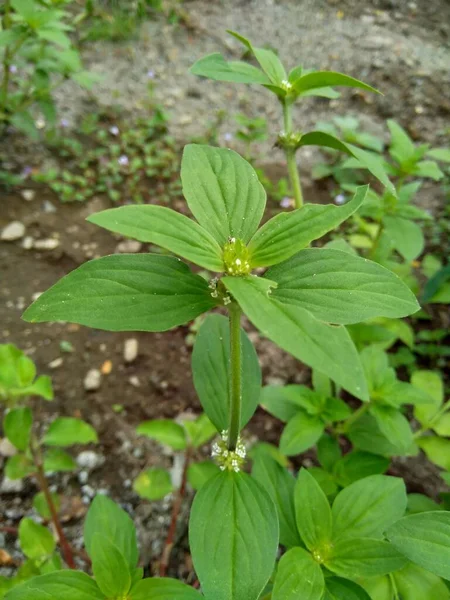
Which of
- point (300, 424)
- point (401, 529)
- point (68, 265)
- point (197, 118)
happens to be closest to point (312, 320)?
point (401, 529)

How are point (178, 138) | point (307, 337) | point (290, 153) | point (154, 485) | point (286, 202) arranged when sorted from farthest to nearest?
point (178, 138) → point (286, 202) → point (154, 485) → point (290, 153) → point (307, 337)

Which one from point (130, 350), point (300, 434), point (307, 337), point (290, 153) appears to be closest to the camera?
point (307, 337)

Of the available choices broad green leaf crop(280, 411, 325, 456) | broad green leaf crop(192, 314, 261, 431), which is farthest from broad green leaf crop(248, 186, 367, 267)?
broad green leaf crop(280, 411, 325, 456)

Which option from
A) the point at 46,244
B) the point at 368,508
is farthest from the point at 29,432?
the point at 46,244

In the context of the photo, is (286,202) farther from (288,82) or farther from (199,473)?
(199,473)

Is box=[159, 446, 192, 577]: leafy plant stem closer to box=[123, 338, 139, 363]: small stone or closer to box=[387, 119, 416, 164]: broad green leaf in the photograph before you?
box=[123, 338, 139, 363]: small stone

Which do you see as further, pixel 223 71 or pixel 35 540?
pixel 35 540
